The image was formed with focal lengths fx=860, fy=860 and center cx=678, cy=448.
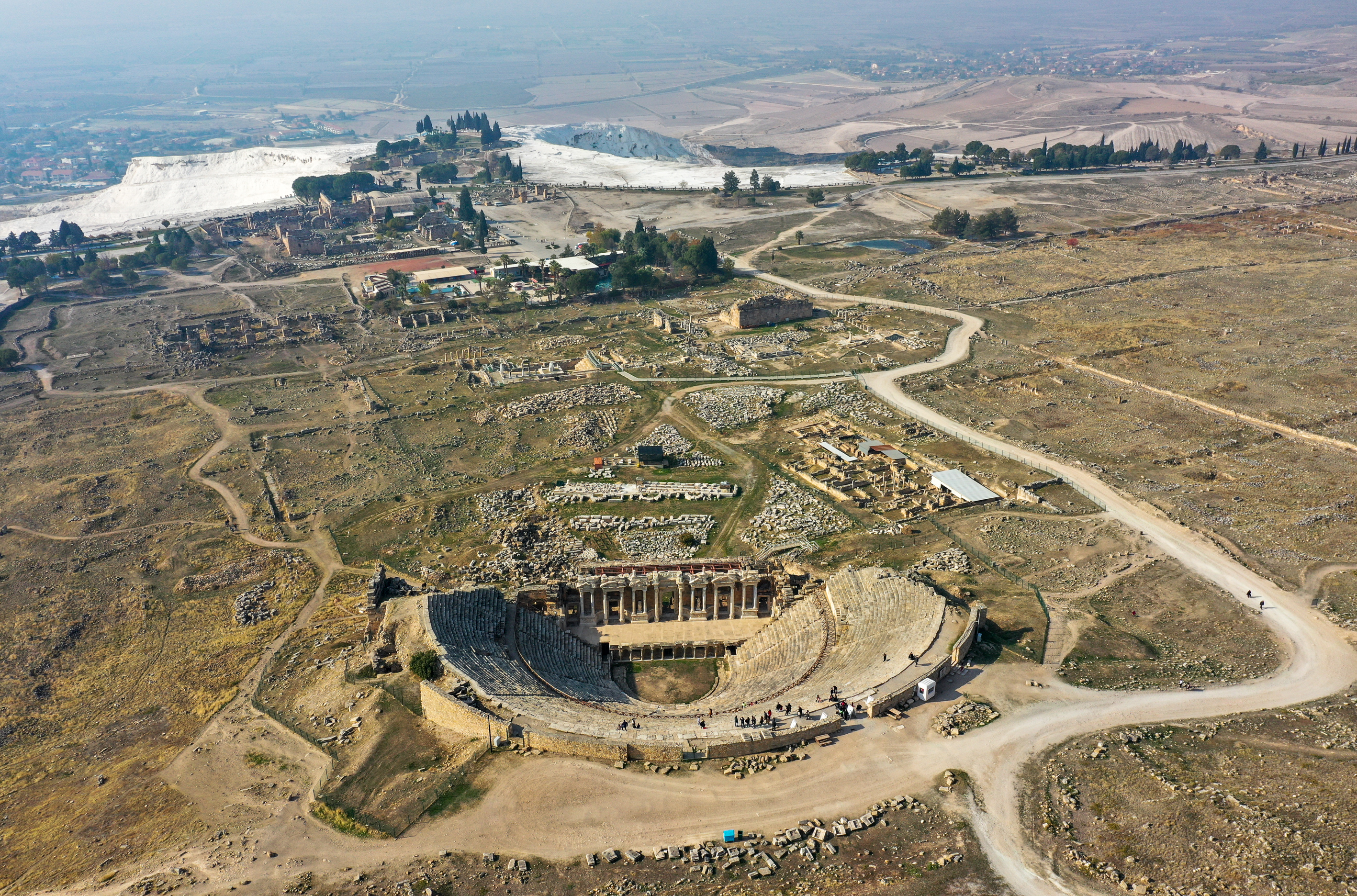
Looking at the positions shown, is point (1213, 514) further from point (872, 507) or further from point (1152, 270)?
point (1152, 270)

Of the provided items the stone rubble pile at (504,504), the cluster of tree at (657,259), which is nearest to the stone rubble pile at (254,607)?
the stone rubble pile at (504,504)

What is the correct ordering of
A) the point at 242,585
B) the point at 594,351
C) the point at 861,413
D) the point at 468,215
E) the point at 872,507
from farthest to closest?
the point at 468,215 < the point at 594,351 < the point at 861,413 < the point at 872,507 < the point at 242,585

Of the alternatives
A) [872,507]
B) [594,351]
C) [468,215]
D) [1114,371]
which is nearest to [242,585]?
[872,507]

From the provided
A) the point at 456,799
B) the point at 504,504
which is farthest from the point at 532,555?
the point at 456,799

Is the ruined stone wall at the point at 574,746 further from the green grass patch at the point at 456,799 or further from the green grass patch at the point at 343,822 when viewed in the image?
the green grass patch at the point at 343,822

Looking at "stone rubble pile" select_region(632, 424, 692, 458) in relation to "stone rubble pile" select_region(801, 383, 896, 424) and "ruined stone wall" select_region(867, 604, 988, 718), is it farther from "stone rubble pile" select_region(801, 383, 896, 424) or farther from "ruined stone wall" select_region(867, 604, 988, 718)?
"ruined stone wall" select_region(867, 604, 988, 718)

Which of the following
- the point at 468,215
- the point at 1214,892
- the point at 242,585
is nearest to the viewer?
the point at 1214,892
